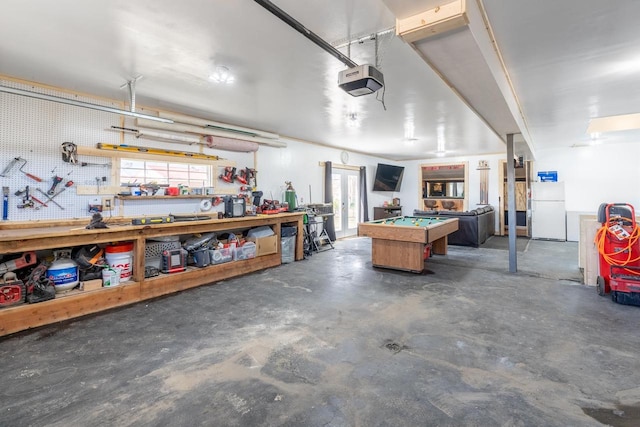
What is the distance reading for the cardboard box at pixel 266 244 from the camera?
5109 mm

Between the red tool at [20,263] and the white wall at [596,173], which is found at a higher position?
the white wall at [596,173]

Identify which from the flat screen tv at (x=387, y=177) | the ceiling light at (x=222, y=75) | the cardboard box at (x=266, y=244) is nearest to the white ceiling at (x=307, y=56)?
the ceiling light at (x=222, y=75)

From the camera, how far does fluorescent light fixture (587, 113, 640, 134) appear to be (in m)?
5.96

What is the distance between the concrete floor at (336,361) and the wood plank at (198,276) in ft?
0.73

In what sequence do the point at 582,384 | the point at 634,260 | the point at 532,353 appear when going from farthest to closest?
the point at 634,260, the point at 532,353, the point at 582,384

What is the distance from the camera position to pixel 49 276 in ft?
10.3

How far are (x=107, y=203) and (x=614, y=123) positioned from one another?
9380 mm

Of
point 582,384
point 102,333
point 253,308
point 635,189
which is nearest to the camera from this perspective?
point 582,384

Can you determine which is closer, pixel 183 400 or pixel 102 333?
pixel 183 400

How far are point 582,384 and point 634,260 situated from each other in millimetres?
2714

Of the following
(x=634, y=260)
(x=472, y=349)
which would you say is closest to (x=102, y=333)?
(x=472, y=349)

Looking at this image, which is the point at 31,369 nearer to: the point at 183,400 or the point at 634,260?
the point at 183,400

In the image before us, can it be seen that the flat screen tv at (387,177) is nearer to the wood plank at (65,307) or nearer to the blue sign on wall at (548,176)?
the blue sign on wall at (548,176)

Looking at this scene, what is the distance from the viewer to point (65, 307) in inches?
122
